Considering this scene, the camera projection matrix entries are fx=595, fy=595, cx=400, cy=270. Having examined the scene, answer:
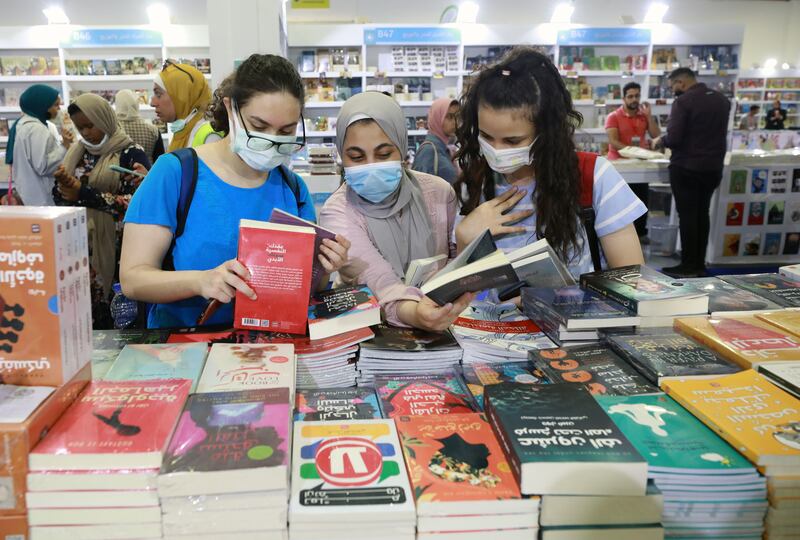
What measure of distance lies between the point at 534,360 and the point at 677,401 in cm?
34

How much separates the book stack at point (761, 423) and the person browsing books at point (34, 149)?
15.4ft

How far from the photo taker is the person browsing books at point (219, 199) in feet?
5.55

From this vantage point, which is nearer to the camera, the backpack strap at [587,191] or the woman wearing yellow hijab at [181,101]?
the backpack strap at [587,191]

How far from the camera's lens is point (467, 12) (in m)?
8.80

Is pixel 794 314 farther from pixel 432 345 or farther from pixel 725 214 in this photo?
pixel 725 214

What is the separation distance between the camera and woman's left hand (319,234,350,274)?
1.59 m

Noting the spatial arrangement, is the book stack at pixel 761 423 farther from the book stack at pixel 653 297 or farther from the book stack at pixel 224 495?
the book stack at pixel 224 495

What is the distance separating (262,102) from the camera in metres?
1.78

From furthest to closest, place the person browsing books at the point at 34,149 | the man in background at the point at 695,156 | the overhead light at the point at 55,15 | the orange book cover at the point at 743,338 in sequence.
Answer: the overhead light at the point at 55,15 → the man in background at the point at 695,156 → the person browsing books at the point at 34,149 → the orange book cover at the point at 743,338

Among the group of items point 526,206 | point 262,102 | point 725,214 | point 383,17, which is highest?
point 383,17

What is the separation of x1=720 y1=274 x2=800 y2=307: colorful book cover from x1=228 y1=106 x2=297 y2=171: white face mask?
4.82ft

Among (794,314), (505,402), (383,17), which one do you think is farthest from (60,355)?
(383,17)

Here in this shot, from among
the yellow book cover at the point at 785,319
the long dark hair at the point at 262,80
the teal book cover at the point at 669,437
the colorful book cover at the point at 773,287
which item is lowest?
the teal book cover at the point at 669,437

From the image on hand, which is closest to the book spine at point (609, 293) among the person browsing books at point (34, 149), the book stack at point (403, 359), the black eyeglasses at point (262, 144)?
the book stack at point (403, 359)
